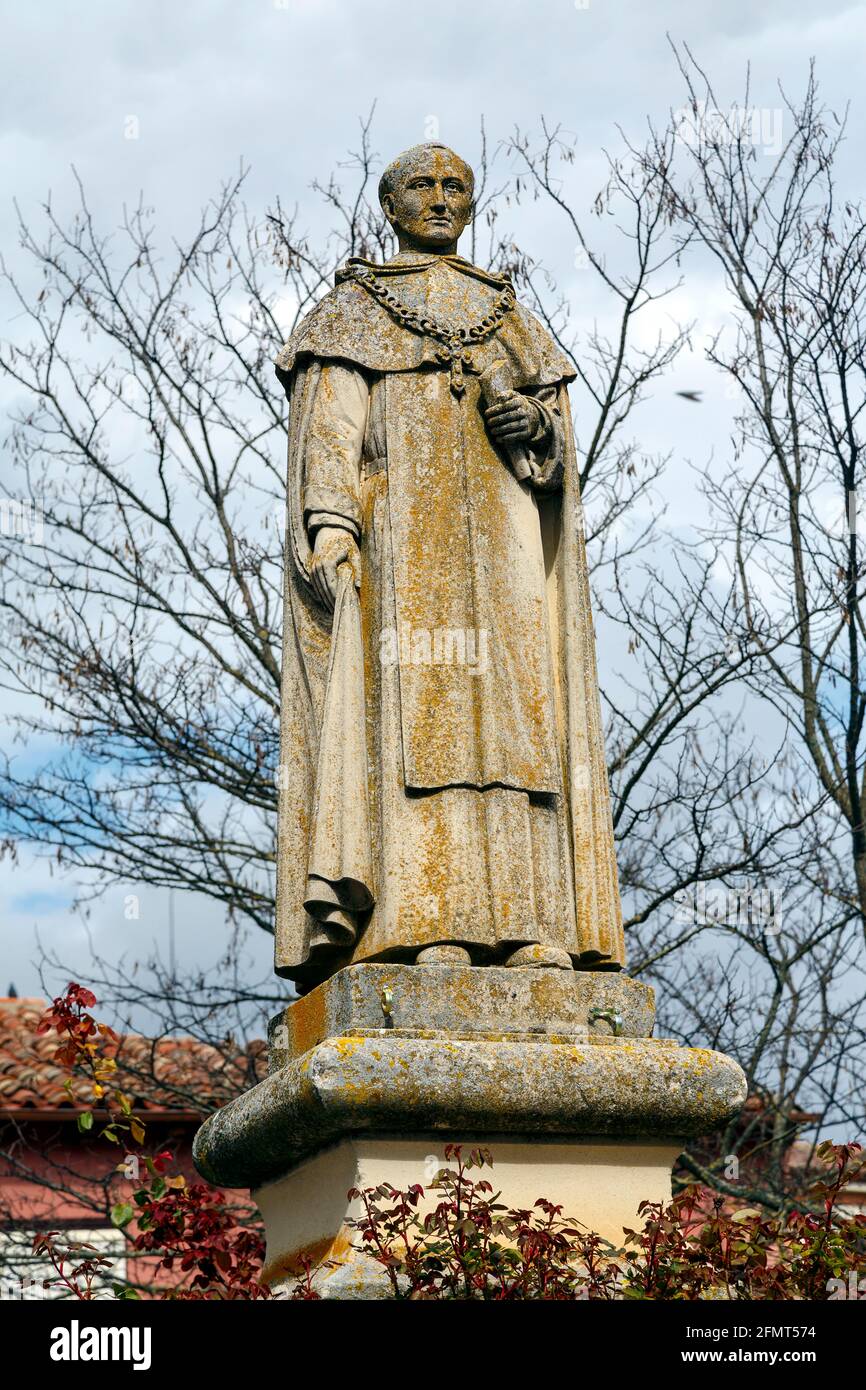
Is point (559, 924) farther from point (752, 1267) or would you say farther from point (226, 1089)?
point (226, 1089)

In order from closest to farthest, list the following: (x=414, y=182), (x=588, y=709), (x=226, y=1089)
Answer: (x=588, y=709), (x=414, y=182), (x=226, y=1089)

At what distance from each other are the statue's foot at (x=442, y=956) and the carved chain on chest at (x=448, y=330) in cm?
181

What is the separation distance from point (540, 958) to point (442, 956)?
Answer: 27 centimetres

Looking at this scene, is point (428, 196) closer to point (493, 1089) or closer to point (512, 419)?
point (512, 419)

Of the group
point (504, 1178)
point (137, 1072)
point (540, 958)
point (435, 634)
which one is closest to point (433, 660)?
point (435, 634)

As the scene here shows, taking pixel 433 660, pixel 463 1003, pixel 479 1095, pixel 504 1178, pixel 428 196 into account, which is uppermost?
pixel 428 196

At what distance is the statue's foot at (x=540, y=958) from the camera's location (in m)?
5.62

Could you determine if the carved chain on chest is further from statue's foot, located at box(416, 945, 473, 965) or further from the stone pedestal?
the stone pedestal

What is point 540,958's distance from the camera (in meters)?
5.62

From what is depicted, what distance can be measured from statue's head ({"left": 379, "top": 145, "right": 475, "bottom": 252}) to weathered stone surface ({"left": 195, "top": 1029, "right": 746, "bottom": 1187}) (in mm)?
2746

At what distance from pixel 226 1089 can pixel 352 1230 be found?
814cm

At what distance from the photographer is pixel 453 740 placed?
5.89 metres
